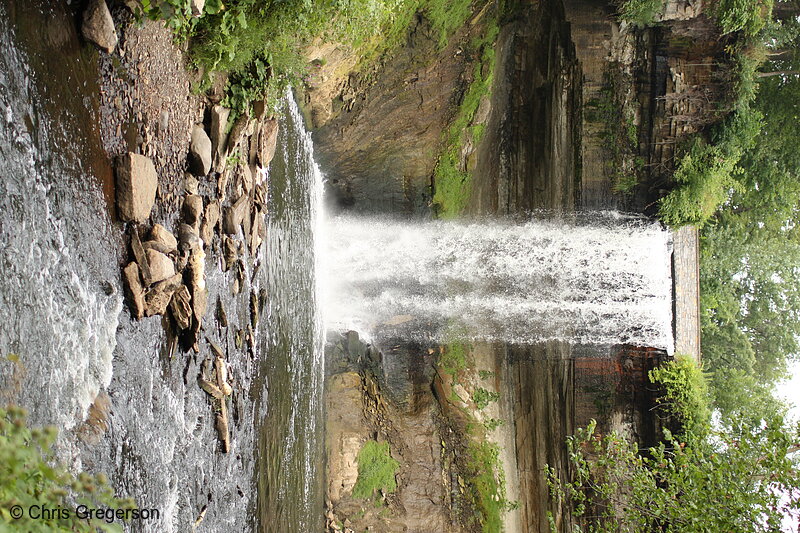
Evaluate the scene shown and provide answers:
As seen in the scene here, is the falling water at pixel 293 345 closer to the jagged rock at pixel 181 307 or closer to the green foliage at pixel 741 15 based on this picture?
the jagged rock at pixel 181 307

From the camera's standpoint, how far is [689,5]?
948 centimetres

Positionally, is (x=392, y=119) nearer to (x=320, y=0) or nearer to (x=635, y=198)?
(x=320, y=0)

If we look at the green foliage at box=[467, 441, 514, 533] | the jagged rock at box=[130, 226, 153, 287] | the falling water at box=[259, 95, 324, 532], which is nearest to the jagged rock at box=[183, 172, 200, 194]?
the jagged rock at box=[130, 226, 153, 287]

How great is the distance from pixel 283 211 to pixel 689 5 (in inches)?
294

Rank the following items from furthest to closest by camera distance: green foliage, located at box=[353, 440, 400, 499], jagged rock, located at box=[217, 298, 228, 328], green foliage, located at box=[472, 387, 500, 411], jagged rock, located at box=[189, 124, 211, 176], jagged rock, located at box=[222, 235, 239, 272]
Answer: green foliage, located at box=[472, 387, 500, 411] < green foliage, located at box=[353, 440, 400, 499] < jagged rock, located at box=[222, 235, 239, 272] < jagged rock, located at box=[217, 298, 228, 328] < jagged rock, located at box=[189, 124, 211, 176]

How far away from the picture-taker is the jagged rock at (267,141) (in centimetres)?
717

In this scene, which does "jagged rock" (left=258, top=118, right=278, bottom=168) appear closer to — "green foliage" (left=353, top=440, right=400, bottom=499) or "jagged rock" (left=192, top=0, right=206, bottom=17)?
Result: "jagged rock" (left=192, top=0, right=206, bottom=17)

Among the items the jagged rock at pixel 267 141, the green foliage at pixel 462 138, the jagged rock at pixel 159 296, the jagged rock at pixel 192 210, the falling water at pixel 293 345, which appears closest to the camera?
the jagged rock at pixel 159 296

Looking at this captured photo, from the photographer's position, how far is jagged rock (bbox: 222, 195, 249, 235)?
6.25m

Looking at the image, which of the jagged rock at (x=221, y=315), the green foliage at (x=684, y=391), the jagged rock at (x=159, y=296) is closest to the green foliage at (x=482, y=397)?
the green foliage at (x=684, y=391)

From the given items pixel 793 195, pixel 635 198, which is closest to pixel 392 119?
pixel 635 198

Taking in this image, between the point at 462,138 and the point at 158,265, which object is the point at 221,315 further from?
the point at 462,138

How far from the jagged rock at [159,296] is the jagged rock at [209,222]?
2.88 feet

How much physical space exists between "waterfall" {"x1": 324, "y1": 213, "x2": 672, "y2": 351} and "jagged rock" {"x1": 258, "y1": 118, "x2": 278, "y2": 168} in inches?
134
